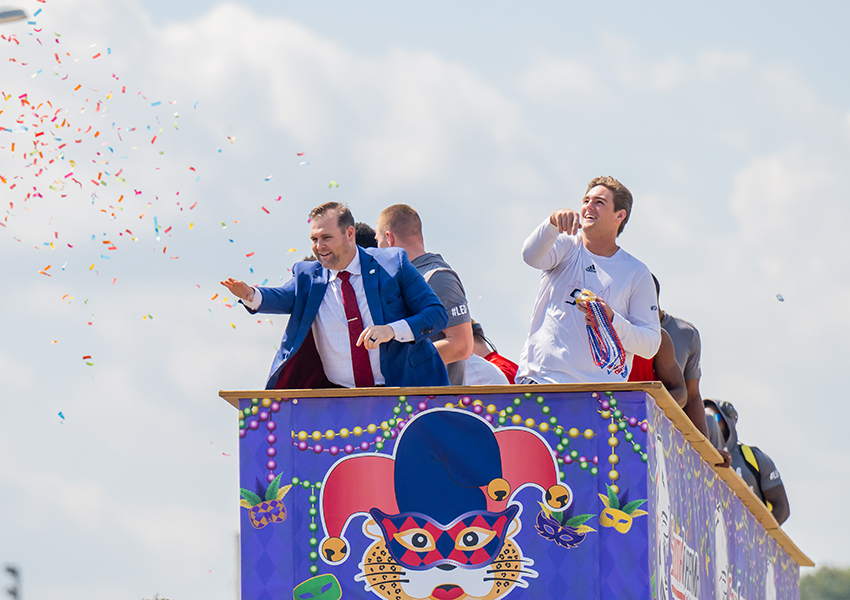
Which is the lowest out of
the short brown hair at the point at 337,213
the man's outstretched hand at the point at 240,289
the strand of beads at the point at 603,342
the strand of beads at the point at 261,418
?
the strand of beads at the point at 261,418

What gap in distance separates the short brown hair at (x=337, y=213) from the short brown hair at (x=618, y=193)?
4.56ft

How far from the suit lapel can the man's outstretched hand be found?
0.56 meters

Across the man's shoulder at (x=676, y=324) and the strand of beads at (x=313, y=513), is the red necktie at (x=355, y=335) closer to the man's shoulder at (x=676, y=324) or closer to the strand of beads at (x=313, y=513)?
the strand of beads at (x=313, y=513)

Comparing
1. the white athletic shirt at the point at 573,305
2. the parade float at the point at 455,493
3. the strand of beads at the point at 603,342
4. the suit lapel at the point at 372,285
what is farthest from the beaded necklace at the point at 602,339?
the suit lapel at the point at 372,285

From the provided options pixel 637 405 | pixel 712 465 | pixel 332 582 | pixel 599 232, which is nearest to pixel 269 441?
pixel 332 582

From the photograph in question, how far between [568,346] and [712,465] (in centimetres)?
158

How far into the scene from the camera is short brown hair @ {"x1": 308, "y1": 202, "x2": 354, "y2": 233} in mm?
6535

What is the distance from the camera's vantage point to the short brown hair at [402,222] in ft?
26.4

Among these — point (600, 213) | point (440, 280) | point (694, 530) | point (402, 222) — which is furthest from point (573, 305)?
point (402, 222)

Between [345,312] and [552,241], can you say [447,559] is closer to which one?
[345,312]

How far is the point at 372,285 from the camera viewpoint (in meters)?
6.48

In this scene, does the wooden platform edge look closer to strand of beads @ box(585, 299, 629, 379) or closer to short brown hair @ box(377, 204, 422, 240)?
strand of beads @ box(585, 299, 629, 379)

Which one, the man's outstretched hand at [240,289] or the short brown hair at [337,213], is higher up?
the short brown hair at [337,213]

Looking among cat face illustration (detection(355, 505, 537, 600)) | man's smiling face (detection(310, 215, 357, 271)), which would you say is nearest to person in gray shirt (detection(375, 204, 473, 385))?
man's smiling face (detection(310, 215, 357, 271))
